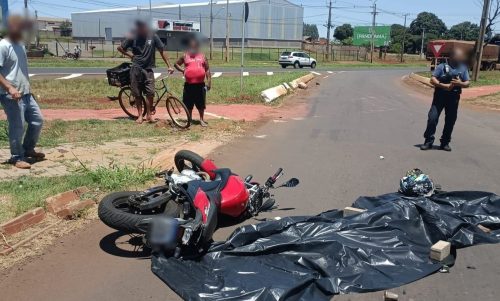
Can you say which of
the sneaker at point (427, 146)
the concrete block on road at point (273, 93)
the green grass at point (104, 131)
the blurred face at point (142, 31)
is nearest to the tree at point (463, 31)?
the concrete block on road at point (273, 93)

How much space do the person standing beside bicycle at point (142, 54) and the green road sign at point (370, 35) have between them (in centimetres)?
7045

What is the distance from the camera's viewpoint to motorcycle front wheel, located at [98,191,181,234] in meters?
4.37

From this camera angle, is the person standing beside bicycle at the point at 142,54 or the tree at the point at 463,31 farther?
the tree at the point at 463,31

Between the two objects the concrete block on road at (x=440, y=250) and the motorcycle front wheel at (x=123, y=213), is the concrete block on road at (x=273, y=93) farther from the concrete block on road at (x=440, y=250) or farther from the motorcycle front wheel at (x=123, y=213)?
the concrete block on road at (x=440, y=250)

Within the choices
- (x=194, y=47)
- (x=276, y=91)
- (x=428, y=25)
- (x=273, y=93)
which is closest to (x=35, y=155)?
(x=194, y=47)

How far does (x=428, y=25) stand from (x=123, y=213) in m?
127

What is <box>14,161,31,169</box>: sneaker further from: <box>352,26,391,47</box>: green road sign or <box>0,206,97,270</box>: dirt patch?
<box>352,26,391,47</box>: green road sign

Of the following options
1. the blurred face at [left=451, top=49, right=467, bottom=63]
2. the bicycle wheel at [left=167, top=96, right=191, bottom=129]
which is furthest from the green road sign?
the blurred face at [left=451, top=49, right=467, bottom=63]

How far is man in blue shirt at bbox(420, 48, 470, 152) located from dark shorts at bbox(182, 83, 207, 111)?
452cm

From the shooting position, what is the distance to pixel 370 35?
7762cm

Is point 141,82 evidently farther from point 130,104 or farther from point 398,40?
point 398,40

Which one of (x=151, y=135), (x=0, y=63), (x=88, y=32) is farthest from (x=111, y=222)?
(x=88, y=32)

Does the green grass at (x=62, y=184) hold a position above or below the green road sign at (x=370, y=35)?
below

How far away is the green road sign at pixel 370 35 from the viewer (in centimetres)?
7656
